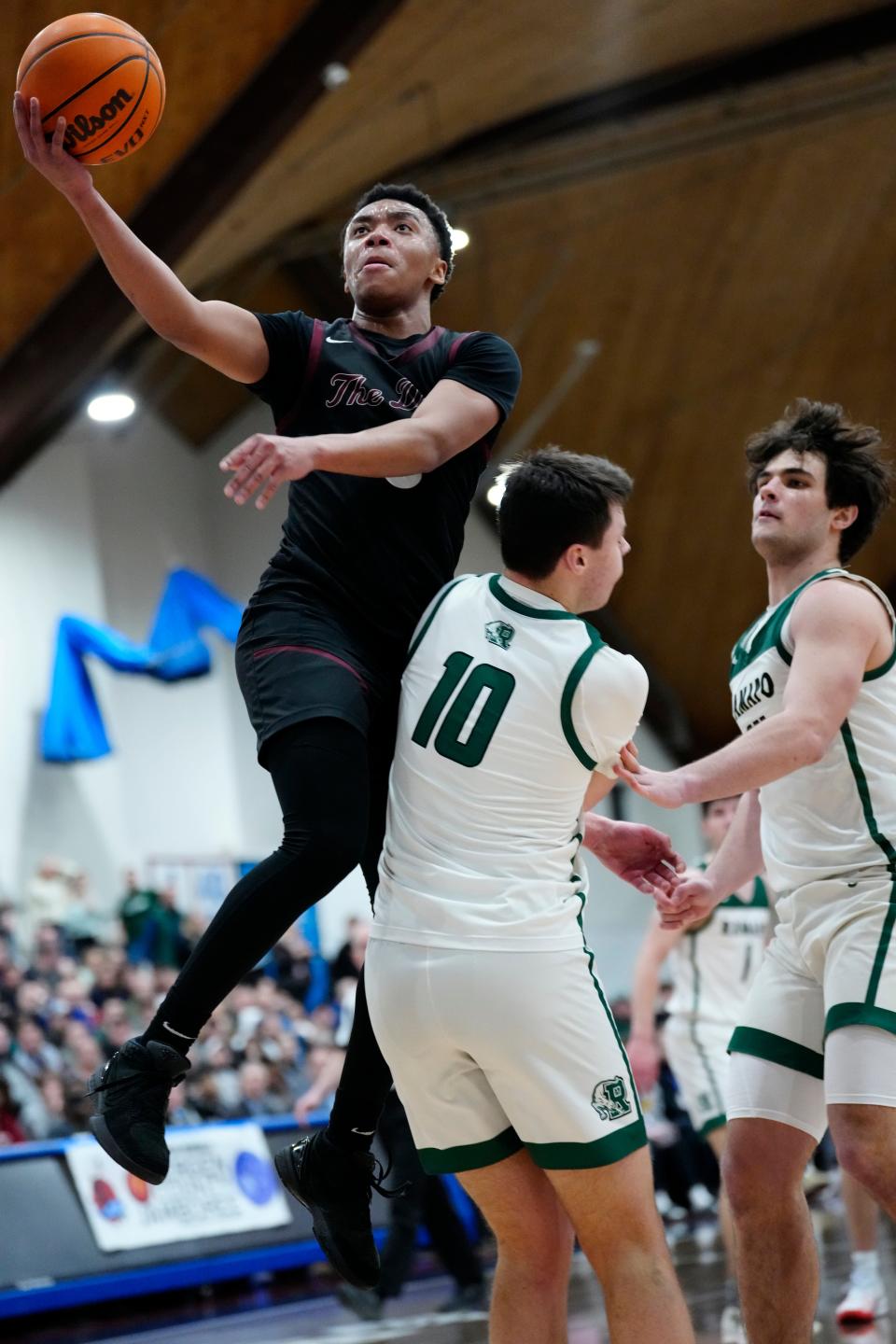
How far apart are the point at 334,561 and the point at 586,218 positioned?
61.3 feet

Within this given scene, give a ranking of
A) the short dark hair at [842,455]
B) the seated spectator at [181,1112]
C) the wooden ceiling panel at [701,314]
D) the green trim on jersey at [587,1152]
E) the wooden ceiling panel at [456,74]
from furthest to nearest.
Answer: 1. the wooden ceiling panel at [701,314]
2. the wooden ceiling panel at [456,74]
3. the seated spectator at [181,1112]
4. the short dark hair at [842,455]
5. the green trim on jersey at [587,1152]

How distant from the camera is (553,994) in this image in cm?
336

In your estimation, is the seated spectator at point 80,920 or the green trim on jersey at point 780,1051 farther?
the seated spectator at point 80,920

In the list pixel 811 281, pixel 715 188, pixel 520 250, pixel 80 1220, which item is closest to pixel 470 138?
pixel 520 250

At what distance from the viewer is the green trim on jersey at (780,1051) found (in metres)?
4.13

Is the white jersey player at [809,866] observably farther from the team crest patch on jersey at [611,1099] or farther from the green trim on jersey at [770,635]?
the team crest patch on jersey at [611,1099]

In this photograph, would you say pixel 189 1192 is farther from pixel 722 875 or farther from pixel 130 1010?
pixel 722 875

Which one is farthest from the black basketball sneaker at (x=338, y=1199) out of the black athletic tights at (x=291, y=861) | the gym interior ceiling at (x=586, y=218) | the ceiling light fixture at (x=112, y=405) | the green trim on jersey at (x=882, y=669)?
the ceiling light fixture at (x=112, y=405)

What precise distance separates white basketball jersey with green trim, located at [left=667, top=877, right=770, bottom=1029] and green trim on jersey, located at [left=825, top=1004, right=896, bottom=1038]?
494 centimetres

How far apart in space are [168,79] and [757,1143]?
1030cm

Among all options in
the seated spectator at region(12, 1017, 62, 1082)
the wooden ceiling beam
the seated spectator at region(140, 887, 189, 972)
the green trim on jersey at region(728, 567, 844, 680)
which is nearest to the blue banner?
the seated spectator at region(140, 887, 189, 972)

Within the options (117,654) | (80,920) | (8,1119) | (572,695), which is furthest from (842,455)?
(117,654)

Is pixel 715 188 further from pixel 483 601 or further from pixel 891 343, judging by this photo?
pixel 483 601

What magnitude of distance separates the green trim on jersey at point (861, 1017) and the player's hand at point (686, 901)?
423 millimetres
